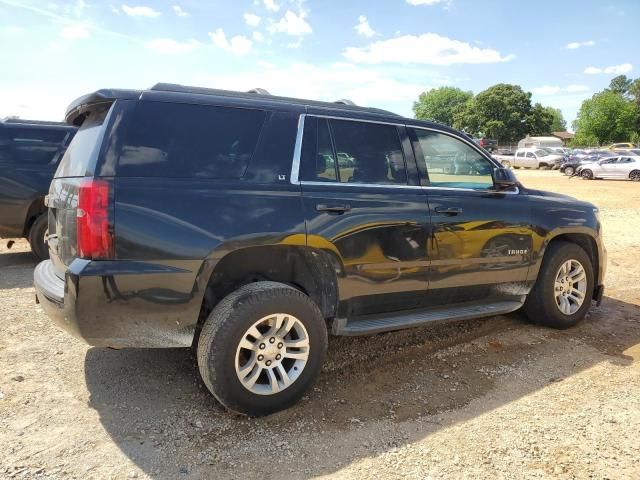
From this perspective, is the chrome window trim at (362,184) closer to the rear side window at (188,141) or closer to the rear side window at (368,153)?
the rear side window at (368,153)

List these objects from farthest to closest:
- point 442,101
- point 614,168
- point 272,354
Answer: point 442,101
point 614,168
point 272,354

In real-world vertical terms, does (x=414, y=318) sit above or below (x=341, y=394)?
above

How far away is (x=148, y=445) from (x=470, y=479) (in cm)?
172

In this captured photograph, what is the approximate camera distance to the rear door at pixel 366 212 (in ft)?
10.9

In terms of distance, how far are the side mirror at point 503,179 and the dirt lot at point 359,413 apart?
1.37m

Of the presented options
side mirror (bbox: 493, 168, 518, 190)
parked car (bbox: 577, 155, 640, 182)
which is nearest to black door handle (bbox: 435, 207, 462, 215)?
side mirror (bbox: 493, 168, 518, 190)

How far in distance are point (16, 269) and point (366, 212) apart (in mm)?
5666

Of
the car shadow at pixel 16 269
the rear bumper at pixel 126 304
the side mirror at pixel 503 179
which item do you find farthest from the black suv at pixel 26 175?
the side mirror at pixel 503 179

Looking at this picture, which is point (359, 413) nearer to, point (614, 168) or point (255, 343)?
point (255, 343)

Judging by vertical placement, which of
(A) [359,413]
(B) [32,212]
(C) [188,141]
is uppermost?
(C) [188,141]

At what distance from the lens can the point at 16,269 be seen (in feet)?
22.7

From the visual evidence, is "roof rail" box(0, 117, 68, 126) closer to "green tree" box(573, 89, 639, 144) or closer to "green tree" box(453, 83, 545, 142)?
"green tree" box(453, 83, 545, 142)

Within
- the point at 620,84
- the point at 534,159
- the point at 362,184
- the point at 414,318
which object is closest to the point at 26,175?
the point at 362,184

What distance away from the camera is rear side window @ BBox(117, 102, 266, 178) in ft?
9.30
